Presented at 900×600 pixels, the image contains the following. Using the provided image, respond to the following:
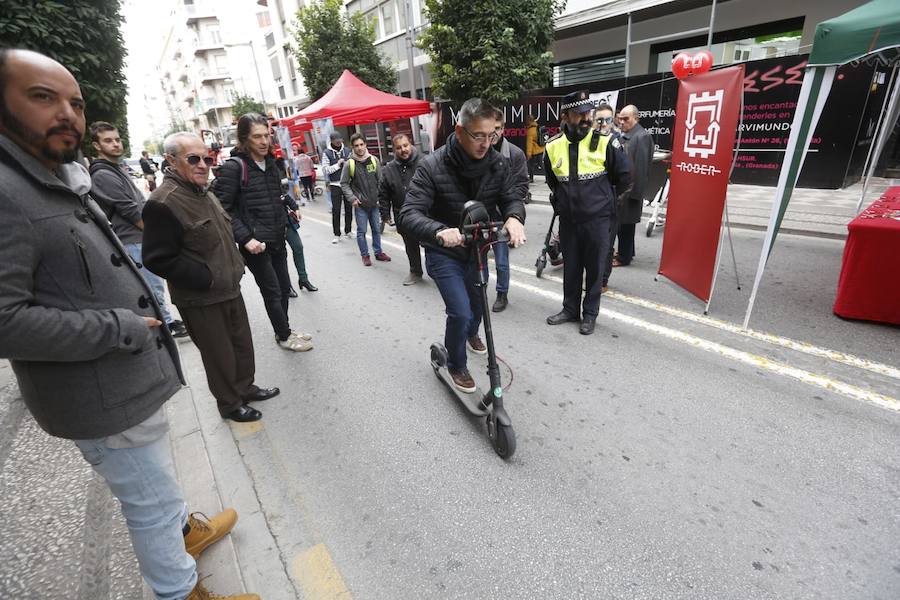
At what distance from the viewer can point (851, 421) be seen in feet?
9.31

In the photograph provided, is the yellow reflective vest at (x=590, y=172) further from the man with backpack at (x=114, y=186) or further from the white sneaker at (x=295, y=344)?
the man with backpack at (x=114, y=186)

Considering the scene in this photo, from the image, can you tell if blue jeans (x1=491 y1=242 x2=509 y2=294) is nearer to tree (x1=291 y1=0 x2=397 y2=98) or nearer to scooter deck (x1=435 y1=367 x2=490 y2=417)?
scooter deck (x1=435 y1=367 x2=490 y2=417)

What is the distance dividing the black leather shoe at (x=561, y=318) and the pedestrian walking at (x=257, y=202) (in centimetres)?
261

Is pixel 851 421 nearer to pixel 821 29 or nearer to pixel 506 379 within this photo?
pixel 506 379

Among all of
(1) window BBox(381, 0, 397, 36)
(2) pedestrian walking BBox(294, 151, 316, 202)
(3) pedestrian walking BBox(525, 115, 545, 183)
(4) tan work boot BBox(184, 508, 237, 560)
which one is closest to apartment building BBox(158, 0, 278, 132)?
(1) window BBox(381, 0, 397, 36)

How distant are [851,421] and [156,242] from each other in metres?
4.33

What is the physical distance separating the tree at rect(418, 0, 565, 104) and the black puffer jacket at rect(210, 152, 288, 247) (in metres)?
9.24

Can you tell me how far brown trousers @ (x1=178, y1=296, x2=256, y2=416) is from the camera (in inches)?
116

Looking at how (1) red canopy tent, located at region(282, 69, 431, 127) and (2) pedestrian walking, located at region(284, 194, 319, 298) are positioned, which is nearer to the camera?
(2) pedestrian walking, located at region(284, 194, 319, 298)

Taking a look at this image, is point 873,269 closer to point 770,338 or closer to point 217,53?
point 770,338

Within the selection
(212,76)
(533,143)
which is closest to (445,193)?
(533,143)

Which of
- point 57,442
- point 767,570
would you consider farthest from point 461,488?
point 57,442

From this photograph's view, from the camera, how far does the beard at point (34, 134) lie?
1.29 metres

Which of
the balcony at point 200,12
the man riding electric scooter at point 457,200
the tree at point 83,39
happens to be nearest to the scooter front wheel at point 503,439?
the man riding electric scooter at point 457,200
